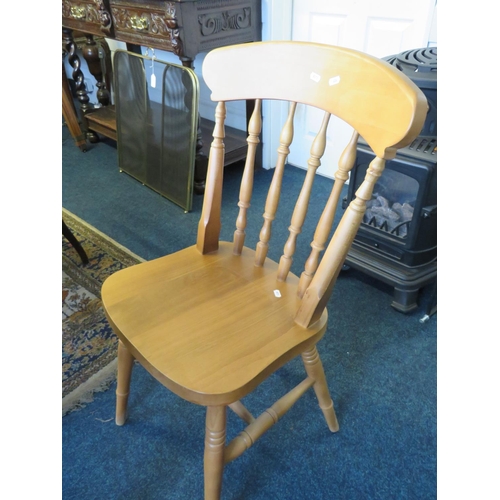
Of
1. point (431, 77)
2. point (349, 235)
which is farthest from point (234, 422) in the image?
point (431, 77)

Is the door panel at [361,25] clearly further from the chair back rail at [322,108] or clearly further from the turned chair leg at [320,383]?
the turned chair leg at [320,383]

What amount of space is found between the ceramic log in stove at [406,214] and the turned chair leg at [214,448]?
0.88m

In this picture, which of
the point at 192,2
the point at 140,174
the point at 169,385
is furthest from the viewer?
the point at 140,174

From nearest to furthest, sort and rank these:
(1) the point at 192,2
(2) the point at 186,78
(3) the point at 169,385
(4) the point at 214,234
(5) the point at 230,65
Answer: (3) the point at 169,385
(5) the point at 230,65
(4) the point at 214,234
(1) the point at 192,2
(2) the point at 186,78

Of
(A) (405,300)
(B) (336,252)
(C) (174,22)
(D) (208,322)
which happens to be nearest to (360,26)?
(C) (174,22)

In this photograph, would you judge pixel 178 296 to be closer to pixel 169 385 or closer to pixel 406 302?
pixel 169 385

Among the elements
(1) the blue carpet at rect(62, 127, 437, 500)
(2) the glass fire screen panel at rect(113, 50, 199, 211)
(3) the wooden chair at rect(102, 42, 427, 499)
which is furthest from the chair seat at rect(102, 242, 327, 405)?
(2) the glass fire screen panel at rect(113, 50, 199, 211)

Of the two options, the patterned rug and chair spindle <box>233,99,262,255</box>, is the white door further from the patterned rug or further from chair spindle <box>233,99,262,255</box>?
the patterned rug

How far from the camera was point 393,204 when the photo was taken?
1.38m

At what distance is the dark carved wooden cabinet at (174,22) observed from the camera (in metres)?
1.61

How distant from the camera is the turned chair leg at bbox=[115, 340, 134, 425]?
3.09 feet

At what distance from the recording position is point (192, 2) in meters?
1.59

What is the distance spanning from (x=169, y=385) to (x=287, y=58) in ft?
2.12

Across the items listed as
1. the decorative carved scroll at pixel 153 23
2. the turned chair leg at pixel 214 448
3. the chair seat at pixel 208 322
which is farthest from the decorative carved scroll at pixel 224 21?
the turned chair leg at pixel 214 448
